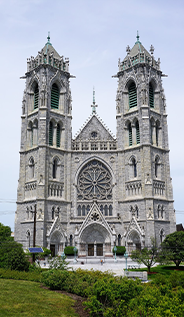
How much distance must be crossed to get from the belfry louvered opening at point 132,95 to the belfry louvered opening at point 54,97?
11.6m

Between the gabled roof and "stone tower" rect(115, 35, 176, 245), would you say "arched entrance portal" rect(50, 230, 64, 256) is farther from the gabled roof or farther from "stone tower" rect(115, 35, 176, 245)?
the gabled roof

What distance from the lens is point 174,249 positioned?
34.0m

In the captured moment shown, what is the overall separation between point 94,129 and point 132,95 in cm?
812

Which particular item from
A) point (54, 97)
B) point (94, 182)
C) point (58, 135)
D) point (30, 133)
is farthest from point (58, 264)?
point (54, 97)

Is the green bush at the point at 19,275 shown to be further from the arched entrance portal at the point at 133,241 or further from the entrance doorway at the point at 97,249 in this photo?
the arched entrance portal at the point at 133,241

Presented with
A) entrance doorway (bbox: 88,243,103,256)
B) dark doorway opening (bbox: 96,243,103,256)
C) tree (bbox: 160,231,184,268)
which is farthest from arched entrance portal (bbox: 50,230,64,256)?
tree (bbox: 160,231,184,268)

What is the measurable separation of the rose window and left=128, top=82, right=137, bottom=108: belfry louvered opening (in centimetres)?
1076

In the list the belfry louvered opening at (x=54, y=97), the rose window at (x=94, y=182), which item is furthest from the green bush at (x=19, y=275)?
the belfry louvered opening at (x=54, y=97)

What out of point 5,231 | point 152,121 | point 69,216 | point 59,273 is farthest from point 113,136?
point 59,273

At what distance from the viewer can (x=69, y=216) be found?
46.3 metres

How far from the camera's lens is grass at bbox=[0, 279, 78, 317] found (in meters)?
12.9

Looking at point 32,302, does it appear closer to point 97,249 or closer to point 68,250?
point 68,250

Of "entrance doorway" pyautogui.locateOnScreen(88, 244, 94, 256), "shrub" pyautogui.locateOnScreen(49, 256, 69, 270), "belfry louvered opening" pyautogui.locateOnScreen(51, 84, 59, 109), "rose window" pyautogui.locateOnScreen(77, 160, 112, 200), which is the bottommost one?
"entrance doorway" pyautogui.locateOnScreen(88, 244, 94, 256)

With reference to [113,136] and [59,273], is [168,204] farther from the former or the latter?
[59,273]
